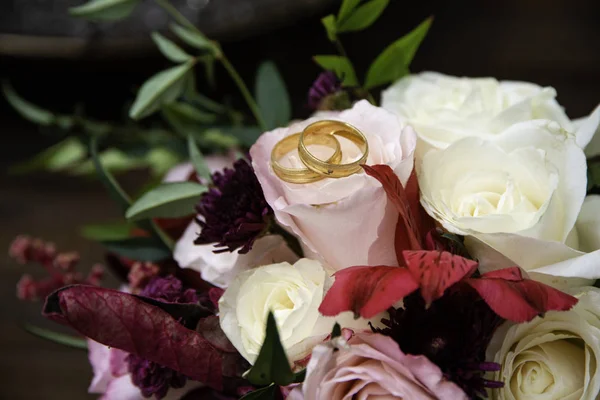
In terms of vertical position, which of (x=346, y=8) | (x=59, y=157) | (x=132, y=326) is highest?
(x=346, y=8)

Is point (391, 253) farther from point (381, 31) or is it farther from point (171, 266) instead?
point (381, 31)

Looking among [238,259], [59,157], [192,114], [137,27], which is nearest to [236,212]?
[238,259]

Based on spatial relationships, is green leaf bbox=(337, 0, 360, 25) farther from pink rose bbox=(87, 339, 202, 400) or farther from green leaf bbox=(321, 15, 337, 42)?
pink rose bbox=(87, 339, 202, 400)

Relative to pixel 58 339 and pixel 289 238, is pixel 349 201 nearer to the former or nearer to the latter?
pixel 289 238

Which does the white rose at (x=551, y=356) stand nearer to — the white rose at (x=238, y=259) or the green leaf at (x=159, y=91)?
the white rose at (x=238, y=259)

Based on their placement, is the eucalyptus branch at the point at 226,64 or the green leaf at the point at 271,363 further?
the eucalyptus branch at the point at 226,64

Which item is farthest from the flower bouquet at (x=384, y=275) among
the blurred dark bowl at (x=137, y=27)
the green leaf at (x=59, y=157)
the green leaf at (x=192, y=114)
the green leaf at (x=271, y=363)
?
the blurred dark bowl at (x=137, y=27)
